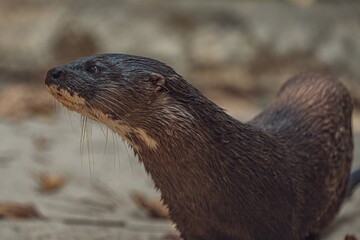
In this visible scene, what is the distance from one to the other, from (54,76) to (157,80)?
0.30 meters

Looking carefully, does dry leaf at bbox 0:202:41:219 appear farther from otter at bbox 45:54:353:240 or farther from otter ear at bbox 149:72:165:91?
otter ear at bbox 149:72:165:91

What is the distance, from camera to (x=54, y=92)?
2463 mm

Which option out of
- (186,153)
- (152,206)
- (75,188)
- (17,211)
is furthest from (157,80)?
(75,188)

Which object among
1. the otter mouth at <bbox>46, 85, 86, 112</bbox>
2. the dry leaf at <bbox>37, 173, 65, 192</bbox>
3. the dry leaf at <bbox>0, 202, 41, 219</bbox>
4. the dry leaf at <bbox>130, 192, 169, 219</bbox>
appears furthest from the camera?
the dry leaf at <bbox>37, 173, 65, 192</bbox>

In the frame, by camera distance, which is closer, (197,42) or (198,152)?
(198,152)

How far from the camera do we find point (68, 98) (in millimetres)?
2463

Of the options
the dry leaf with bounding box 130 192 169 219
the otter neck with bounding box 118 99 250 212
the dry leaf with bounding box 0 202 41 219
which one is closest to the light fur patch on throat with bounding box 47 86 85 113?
the otter neck with bounding box 118 99 250 212

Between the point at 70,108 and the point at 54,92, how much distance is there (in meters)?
0.07

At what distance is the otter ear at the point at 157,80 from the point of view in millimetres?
2490

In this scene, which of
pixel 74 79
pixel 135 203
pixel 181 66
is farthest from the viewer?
pixel 181 66

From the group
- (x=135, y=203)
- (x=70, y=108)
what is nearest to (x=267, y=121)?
(x=70, y=108)

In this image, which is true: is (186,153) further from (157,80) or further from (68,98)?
(68,98)

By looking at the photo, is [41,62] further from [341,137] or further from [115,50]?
[341,137]

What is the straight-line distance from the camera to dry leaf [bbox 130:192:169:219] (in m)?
4.09
